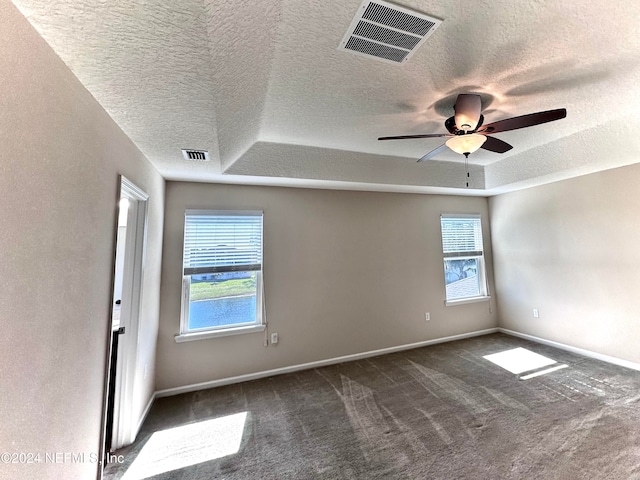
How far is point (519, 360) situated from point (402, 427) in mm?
2251

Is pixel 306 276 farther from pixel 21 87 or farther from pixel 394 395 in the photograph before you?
pixel 21 87

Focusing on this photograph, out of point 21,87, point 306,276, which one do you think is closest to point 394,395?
point 306,276

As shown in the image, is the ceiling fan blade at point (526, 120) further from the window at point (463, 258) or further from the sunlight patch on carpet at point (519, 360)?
the sunlight patch on carpet at point (519, 360)

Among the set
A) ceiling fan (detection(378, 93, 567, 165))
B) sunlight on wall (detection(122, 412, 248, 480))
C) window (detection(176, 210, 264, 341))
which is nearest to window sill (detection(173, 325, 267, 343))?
window (detection(176, 210, 264, 341))

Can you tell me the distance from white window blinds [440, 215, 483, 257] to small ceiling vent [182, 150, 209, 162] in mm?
3670

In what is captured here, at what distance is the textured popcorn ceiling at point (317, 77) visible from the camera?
41.6 inches

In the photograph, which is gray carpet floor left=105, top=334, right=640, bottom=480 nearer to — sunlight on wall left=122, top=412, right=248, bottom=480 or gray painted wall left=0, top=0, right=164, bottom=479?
sunlight on wall left=122, top=412, right=248, bottom=480

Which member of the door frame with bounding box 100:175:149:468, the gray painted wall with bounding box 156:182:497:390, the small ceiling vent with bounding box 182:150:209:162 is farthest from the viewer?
the gray painted wall with bounding box 156:182:497:390

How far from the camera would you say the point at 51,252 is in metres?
1.10

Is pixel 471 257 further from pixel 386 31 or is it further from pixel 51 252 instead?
pixel 51 252

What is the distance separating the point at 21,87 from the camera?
914 millimetres

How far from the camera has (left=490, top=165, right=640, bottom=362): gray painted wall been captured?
10.4 feet

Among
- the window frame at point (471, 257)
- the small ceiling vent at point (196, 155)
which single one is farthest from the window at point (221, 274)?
the window frame at point (471, 257)

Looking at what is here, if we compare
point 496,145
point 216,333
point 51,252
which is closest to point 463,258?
point 496,145
